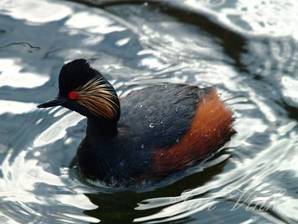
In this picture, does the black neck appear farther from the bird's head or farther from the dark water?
the dark water

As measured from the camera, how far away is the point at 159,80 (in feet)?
30.6

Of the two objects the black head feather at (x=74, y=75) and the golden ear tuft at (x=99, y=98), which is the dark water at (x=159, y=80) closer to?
the golden ear tuft at (x=99, y=98)

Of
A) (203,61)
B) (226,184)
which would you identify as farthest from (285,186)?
(203,61)

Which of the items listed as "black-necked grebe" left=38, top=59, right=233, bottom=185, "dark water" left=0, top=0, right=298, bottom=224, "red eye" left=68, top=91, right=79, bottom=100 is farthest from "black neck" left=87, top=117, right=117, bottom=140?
"dark water" left=0, top=0, right=298, bottom=224

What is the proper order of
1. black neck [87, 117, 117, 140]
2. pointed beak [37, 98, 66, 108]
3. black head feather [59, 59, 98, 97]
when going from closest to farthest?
black head feather [59, 59, 98, 97] → pointed beak [37, 98, 66, 108] → black neck [87, 117, 117, 140]

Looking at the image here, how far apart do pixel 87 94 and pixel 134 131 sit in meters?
0.54

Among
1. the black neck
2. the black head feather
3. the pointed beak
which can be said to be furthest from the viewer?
the black neck

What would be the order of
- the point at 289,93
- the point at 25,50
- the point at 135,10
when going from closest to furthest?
the point at 289,93
the point at 25,50
the point at 135,10

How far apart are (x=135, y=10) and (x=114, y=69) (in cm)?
125

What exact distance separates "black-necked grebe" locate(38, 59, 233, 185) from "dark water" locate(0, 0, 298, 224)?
161 millimetres

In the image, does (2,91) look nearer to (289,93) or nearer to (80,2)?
(80,2)

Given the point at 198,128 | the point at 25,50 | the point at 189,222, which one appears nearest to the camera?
the point at 189,222

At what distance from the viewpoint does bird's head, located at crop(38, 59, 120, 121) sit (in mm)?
7684

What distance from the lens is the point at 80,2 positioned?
10688 mm
